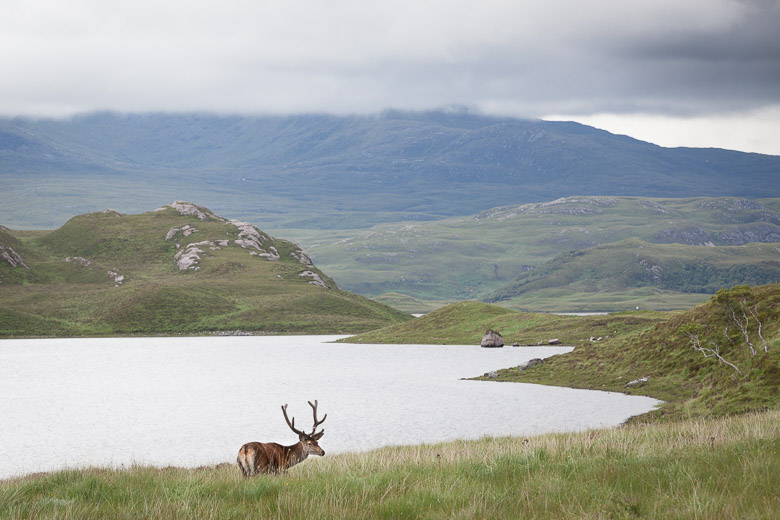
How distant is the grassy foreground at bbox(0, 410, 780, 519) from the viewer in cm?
1049

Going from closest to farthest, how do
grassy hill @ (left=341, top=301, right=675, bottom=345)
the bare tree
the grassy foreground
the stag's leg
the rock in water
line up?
the grassy foreground, the stag's leg, the bare tree, grassy hill @ (left=341, top=301, right=675, bottom=345), the rock in water

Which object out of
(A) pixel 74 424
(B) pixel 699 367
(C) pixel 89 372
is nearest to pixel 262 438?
(A) pixel 74 424

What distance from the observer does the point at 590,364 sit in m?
60.9

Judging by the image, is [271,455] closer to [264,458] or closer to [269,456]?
[269,456]

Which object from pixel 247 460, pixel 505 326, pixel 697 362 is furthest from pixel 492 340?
pixel 247 460

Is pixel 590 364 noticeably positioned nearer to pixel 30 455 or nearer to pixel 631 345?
pixel 631 345

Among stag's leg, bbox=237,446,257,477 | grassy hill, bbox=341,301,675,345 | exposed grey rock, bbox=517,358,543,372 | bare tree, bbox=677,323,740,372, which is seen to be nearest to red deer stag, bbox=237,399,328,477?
stag's leg, bbox=237,446,257,477

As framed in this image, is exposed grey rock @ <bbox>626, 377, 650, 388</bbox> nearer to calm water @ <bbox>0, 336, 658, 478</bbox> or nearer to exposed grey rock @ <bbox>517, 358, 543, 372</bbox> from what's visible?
calm water @ <bbox>0, 336, 658, 478</bbox>

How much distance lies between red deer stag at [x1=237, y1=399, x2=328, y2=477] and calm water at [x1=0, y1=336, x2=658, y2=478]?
1014 centimetres

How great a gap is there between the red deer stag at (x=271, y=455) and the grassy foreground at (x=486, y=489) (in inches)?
41.0

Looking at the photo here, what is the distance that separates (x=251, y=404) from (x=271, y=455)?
4489 cm

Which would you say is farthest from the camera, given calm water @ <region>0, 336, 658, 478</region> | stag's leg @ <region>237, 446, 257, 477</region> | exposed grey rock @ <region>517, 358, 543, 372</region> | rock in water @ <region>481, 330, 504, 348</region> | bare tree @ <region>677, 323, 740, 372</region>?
rock in water @ <region>481, 330, 504, 348</region>

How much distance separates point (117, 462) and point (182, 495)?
26.0 meters

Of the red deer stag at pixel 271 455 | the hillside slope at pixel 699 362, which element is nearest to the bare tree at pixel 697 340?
the hillside slope at pixel 699 362
